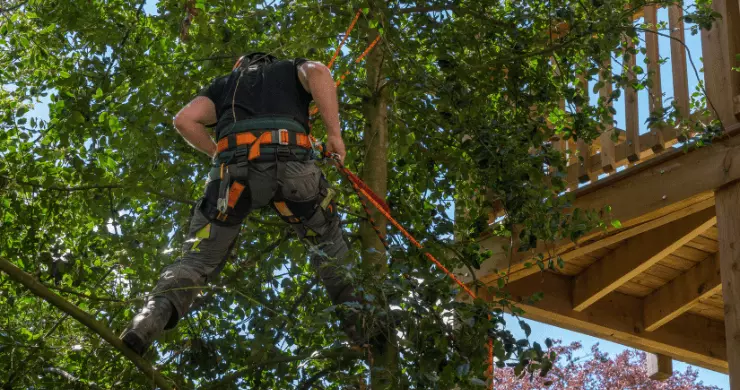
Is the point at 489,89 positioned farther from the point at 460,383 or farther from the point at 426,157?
the point at 460,383

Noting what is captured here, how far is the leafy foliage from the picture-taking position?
495 cm

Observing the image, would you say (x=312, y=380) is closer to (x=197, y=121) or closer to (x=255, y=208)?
(x=255, y=208)

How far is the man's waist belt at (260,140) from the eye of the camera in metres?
4.32

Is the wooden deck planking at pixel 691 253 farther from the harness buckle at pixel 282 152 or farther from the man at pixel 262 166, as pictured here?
the harness buckle at pixel 282 152

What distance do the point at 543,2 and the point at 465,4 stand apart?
726 millimetres

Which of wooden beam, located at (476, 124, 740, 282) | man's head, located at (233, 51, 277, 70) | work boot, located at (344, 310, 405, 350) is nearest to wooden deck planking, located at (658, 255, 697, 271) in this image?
wooden beam, located at (476, 124, 740, 282)

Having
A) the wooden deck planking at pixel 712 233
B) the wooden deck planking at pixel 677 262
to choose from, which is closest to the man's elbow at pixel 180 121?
the wooden deck planking at pixel 712 233

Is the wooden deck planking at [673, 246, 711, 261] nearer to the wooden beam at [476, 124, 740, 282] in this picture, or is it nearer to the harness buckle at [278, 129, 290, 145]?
the wooden beam at [476, 124, 740, 282]

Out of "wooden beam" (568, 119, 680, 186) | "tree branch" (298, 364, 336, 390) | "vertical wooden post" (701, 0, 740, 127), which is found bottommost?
"tree branch" (298, 364, 336, 390)

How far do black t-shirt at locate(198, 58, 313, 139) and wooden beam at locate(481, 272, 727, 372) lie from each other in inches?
134

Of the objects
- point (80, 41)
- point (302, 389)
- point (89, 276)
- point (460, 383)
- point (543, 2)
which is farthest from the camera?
point (80, 41)

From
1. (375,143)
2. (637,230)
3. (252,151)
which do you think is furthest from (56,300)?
(637,230)

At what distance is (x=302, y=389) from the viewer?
179 inches

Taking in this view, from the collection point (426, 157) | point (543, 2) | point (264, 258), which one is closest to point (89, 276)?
point (264, 258)
